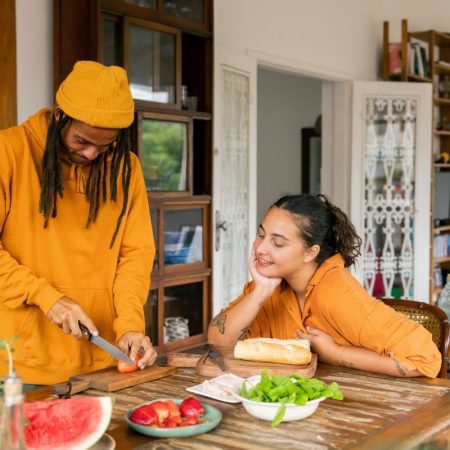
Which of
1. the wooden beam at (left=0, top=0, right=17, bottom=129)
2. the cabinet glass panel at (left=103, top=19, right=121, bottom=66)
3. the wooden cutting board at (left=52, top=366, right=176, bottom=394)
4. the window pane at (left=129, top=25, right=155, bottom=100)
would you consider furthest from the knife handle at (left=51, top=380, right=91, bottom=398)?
the window pane at (left=129, top=25, right=155, bottom=100)

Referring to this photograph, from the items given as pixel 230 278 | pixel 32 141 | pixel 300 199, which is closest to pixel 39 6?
pixel 32 141

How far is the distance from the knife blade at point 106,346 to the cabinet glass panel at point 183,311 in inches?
87.6

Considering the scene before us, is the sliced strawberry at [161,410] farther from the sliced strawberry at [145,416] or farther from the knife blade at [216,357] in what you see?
the knife blade at [216,357]

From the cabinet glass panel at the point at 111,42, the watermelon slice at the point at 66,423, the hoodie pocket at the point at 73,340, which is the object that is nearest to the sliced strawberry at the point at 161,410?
the watermelon slice at the point at 66,423

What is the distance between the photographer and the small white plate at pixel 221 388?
1.70m

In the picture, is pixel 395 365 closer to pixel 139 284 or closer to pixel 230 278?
pixel 139 284

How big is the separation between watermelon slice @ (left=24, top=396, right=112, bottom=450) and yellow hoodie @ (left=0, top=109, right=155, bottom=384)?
0.54 meters

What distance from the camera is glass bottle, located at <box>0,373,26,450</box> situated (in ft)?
3.39

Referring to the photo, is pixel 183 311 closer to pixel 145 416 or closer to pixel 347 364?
pixel 347 364

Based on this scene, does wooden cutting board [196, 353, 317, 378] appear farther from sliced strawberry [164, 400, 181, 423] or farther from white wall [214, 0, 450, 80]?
white wall [214, 0, 450, 80]

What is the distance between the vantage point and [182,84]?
4363 mm

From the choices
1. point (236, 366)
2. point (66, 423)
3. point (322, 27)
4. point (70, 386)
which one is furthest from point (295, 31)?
point (66, 423)

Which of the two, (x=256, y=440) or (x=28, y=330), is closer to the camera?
(x=256, y=440)

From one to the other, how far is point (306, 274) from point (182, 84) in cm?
235
